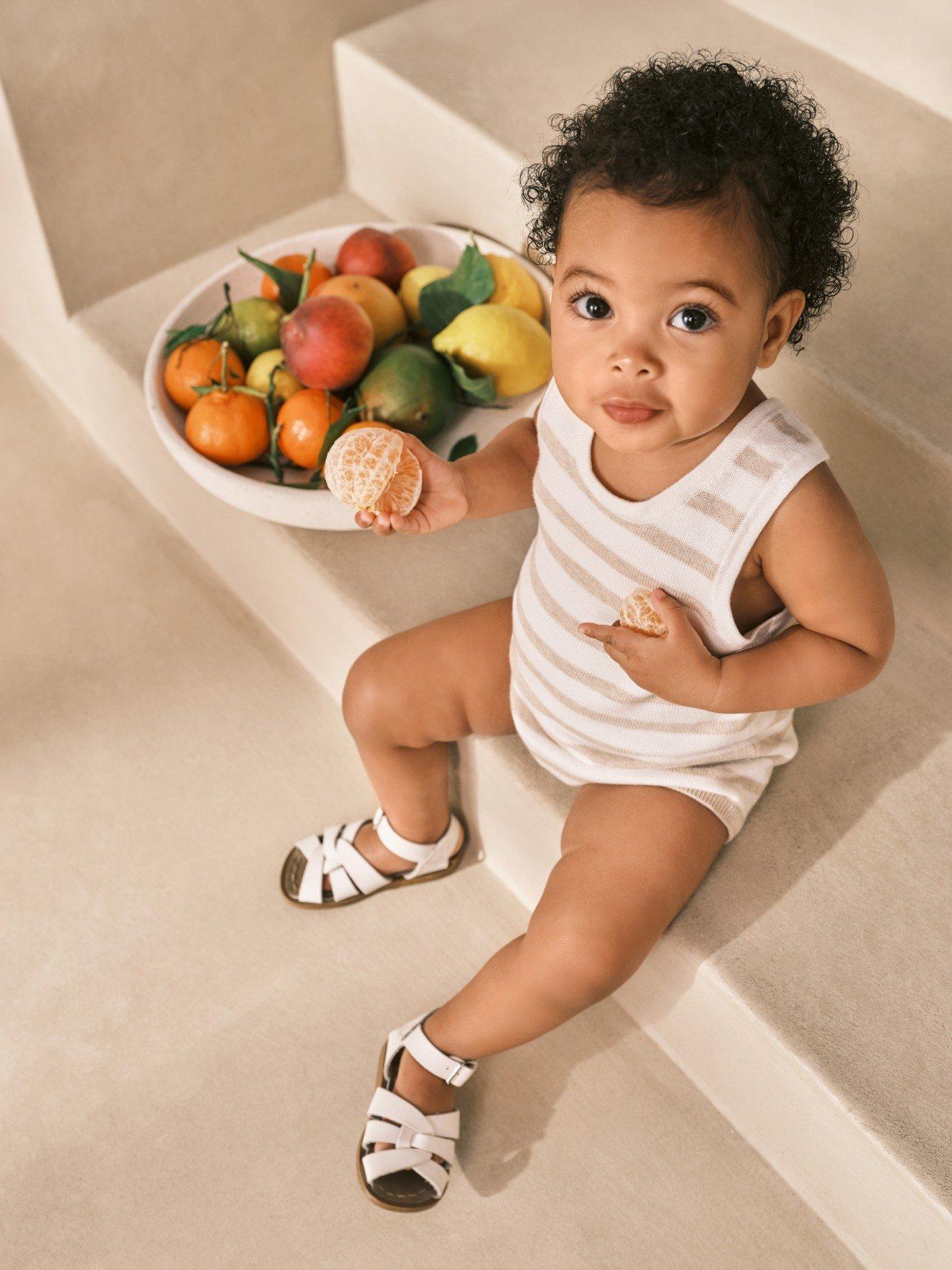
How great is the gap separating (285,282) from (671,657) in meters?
0.74

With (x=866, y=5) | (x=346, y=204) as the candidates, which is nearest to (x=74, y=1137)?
(x=346, y=204)

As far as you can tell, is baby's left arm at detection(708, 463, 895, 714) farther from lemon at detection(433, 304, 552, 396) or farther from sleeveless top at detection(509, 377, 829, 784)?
lemon at detection(433, 304, 552, 396)

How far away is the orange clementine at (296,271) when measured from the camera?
4.59 feet

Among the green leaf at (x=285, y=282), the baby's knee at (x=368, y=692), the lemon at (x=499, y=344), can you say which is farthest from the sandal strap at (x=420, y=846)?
the green leaf at (x=285, y=282)

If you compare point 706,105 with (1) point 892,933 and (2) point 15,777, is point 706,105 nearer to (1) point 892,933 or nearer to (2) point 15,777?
(1) point 892,933

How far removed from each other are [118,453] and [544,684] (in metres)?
0.93

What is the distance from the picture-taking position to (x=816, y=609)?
0.87 meters

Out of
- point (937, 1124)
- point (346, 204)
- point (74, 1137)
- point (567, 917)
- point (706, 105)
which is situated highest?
point (706, 105)

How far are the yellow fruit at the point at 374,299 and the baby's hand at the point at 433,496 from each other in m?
0.36

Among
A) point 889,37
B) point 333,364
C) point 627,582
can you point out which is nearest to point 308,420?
point 333,364

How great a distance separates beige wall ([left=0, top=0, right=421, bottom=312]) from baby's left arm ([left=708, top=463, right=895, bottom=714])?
1046mm

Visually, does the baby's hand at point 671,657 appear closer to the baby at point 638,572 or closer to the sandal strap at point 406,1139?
the baby at point 638,572

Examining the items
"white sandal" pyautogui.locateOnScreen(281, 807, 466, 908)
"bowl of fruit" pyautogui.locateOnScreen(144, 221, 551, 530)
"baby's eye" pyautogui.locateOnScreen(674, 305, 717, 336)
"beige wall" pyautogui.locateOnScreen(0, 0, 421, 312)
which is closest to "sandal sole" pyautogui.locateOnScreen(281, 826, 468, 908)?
"white sandal" pyautogui.locateOnScreen(281, 807, 466, 908)

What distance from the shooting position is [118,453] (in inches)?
66.5
